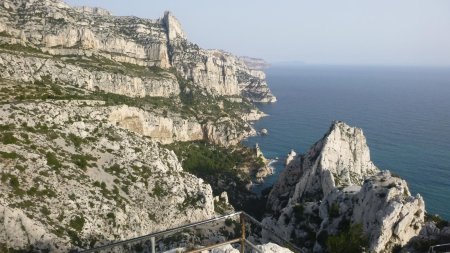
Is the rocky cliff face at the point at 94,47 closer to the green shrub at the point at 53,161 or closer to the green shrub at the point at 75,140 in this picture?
the green shrub at the point at 75,140

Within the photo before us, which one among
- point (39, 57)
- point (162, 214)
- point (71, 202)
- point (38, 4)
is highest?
point (38, 4)

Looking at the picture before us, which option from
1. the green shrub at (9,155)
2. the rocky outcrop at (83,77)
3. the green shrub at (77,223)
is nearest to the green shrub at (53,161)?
the green shrub at (9,155)

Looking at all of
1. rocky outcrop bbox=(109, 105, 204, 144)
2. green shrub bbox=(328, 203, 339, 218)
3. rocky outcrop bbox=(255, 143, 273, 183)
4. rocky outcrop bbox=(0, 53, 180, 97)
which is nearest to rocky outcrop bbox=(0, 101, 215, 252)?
rocky outcrop bbox=(109, 105, 204, 144)

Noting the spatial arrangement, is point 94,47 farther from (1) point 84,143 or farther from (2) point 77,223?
(2) point 77,223

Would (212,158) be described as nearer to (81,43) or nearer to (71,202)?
(81,43)

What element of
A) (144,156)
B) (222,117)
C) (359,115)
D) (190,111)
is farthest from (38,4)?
(359,115)

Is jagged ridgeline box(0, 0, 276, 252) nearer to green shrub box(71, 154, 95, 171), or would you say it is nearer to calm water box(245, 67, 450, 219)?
green shrub box(71, 154, 95, 171)
